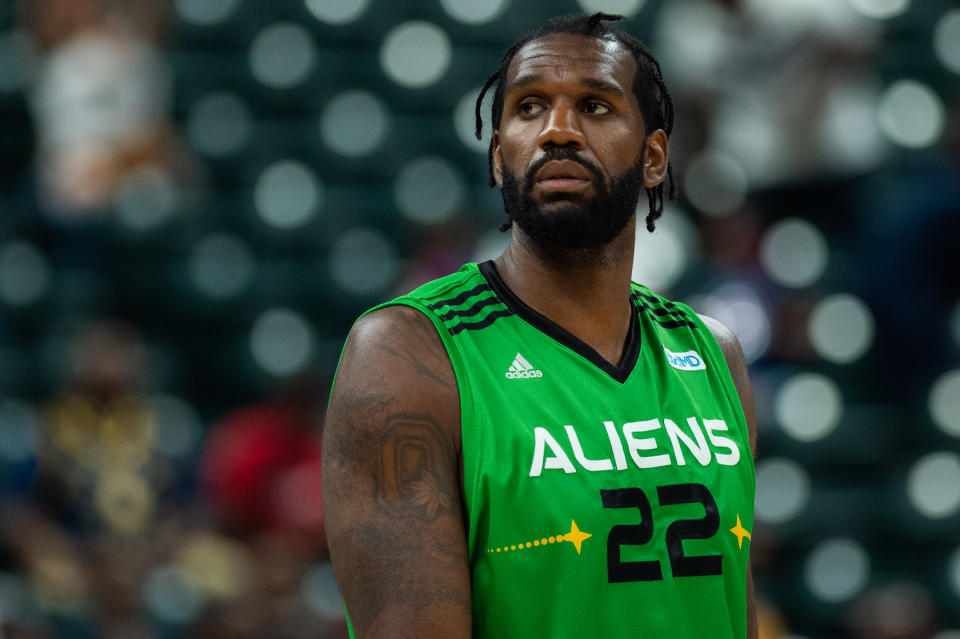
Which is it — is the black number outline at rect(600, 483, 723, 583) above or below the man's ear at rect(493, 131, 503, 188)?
below

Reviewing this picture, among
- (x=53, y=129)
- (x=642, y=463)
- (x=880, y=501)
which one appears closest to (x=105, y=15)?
(x=53, y=129)

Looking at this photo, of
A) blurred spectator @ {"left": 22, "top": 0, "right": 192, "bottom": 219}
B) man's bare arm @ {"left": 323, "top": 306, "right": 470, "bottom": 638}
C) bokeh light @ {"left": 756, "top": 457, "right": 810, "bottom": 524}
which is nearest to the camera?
man's bare arm @ {"left": 323, "top": 306, "right": 470, "bottom": 638}

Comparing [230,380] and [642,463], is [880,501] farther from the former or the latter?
[642,463]

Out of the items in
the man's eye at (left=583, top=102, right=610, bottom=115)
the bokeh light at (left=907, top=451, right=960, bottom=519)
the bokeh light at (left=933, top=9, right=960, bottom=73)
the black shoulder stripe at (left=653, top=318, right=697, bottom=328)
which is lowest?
the bokeh light at (left=907, top=451, right=960, bottom=519)

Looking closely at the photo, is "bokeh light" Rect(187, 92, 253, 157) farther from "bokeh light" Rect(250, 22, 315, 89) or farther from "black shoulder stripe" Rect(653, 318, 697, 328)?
"black shoulder stripe" Rect(653, 318, 697, 328)

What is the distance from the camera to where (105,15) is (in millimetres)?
7836

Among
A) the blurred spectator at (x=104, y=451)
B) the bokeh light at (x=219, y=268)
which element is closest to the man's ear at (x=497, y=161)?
the blurred spectator at (x=104, y=451)

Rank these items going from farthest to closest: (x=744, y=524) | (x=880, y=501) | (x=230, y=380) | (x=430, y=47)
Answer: (x=430, y=47), (x=230, y=380), (x=880, y=501), (x=744, y=524)

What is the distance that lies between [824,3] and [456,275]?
519cm

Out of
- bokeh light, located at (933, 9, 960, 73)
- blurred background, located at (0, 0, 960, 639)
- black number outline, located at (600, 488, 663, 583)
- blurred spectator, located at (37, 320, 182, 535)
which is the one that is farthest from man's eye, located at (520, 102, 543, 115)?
bokeh light, located at (933, 9, 960, 73)

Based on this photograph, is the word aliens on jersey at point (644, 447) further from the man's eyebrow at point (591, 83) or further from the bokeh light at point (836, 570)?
the bokeh light at point (836, 570)

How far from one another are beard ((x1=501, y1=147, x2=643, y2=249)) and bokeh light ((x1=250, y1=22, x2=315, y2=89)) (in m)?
5.86

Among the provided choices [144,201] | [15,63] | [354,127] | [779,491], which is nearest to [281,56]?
[354,127]

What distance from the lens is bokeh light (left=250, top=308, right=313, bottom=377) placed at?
7430mm
